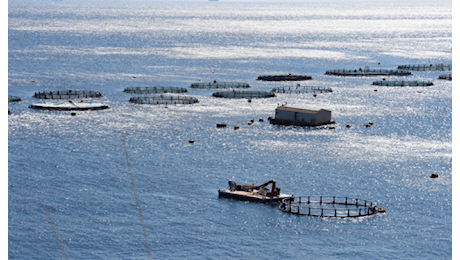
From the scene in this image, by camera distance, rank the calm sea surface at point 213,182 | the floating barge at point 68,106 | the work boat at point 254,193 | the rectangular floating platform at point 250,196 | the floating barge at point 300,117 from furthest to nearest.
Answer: the floating barge at point 68,106 → the floating barge at point 300,117 → the work boat at point 254,193 → the rectangular floating platform at point 250,196 → the calm sea surface at point 213,182

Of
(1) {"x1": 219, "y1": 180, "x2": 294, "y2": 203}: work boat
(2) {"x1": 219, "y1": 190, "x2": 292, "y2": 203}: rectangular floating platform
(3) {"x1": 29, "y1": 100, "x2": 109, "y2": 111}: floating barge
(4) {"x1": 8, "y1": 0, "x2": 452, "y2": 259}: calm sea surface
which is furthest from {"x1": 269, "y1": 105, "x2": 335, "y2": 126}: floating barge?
(2) {"x1": 219, "y1": 190, "x2": 292, "y2": 203}: rectangular floating platform

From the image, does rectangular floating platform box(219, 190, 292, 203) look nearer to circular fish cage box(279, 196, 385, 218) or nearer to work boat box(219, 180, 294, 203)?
work boat box(219, 180, 294, 203)

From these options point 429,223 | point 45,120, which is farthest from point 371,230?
point 45,120

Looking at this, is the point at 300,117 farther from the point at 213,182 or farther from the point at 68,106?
the point at 68,106

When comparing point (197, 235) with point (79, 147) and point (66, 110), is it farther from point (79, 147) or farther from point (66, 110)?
point (66, 110)

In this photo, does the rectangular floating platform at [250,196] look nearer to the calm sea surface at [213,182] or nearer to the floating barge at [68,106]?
the calm sea surface at [213,182]

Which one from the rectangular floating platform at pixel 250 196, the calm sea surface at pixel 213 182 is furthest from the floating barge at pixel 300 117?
the rectangular floating platform at pixel 250 196

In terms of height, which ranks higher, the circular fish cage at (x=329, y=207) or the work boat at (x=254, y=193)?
the work boat at (x=254, y=193)
